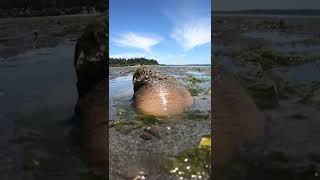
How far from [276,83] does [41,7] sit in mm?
5387

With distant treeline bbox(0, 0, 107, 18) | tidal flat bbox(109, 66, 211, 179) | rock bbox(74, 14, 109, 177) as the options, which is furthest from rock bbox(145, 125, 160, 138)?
distant treeline bbox(0, 0, 107, 18)

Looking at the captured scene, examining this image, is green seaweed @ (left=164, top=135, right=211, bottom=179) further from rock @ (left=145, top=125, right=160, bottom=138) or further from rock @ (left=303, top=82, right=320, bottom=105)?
rock @ (left=303, top=82, right=320, bottom=105)

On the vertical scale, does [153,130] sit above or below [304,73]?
below

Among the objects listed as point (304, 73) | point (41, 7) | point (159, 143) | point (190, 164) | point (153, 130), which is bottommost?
point (190, 164)

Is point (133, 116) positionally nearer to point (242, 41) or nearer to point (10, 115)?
point (10, 115)

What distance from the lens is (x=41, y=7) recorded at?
30.5 feet

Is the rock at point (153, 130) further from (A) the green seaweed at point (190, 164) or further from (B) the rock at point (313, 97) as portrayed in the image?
(B) the rock at point (313, 97)

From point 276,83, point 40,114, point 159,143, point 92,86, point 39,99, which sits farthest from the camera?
point 276,83

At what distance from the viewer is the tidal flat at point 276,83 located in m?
4.58

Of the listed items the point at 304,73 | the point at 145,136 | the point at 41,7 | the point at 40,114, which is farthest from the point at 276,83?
the point at 41,7

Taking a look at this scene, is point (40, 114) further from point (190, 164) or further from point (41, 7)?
point (41, 7)

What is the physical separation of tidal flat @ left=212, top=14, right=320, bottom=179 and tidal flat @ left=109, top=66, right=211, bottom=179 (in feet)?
1.03

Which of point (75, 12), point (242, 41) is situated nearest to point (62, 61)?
point (75, 12)

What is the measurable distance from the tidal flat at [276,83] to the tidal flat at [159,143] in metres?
0.31
